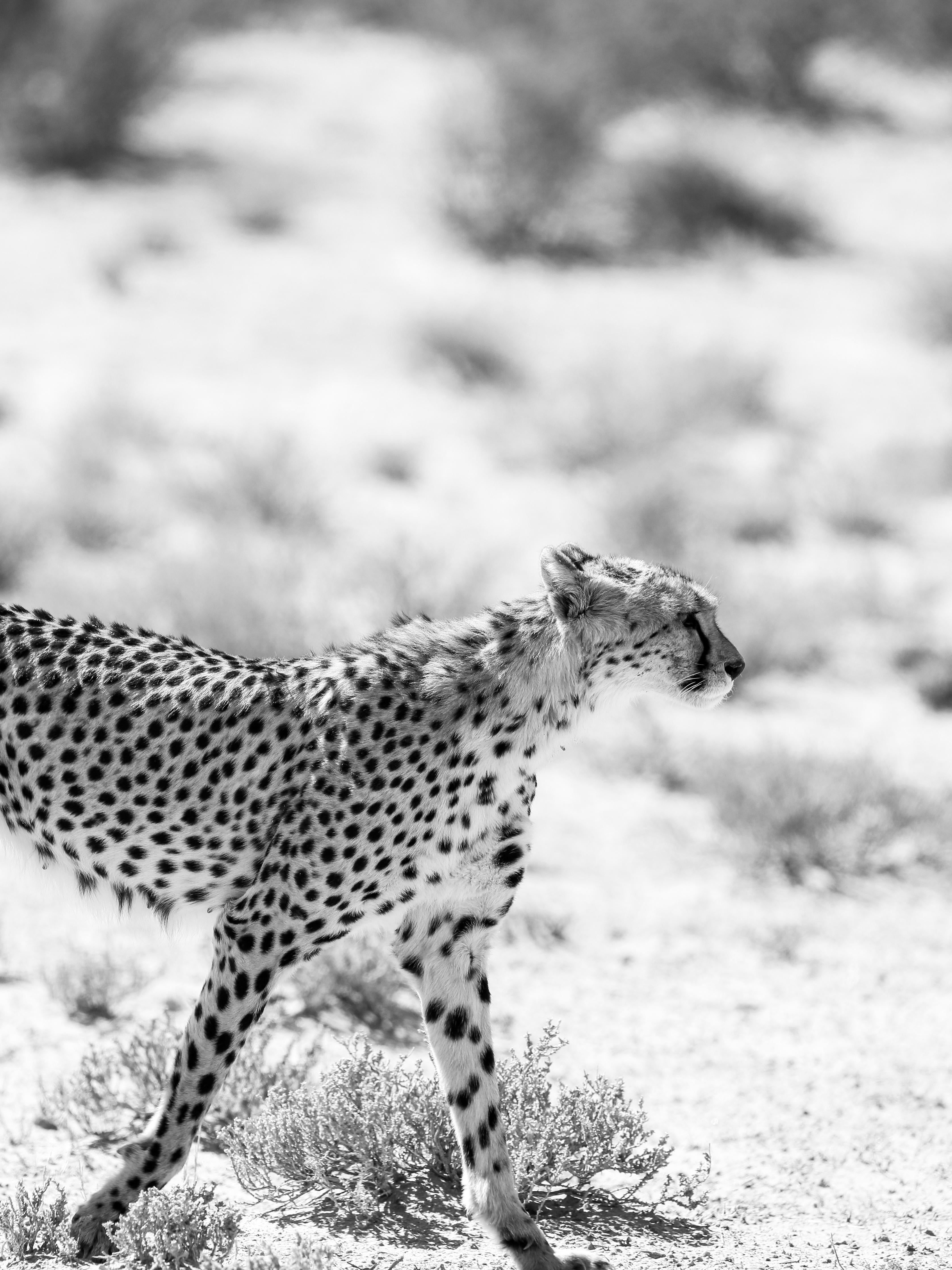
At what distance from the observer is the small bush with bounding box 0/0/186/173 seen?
17016mm

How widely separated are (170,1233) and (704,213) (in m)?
13.2

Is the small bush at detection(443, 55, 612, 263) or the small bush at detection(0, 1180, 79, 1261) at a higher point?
the small bush at detection(443, 55, 612, 263)

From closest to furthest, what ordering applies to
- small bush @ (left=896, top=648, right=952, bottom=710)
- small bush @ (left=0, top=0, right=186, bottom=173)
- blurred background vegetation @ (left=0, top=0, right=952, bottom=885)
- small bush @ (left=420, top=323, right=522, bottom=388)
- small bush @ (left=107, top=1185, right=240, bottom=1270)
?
1. small bush @ (left=107, top=1185, right=240, bottom=1270)
2. small bush @ (left=896, top=648, right=952, bottom=710)
3. blurred background vegetation @ (left=0, top=0, right=952, bottom=885)
4. small bush @ (left=420, top=323, right=522, bottom=388)
5. small bush @ (left=0, top=0, right=186, bottom=173)

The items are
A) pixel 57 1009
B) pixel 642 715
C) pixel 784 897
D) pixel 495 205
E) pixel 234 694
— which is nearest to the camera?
pixel 234 694

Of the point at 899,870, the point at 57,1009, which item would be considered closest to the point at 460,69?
the point at 899,870

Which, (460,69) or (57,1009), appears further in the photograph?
(460,69)

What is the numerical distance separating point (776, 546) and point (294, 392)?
135 inches

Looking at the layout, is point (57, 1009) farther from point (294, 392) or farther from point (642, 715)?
point (294, 392)

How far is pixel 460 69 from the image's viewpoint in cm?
1988

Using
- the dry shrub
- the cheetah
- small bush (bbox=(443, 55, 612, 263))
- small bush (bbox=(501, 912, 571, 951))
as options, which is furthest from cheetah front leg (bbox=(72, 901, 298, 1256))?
the dry shrub

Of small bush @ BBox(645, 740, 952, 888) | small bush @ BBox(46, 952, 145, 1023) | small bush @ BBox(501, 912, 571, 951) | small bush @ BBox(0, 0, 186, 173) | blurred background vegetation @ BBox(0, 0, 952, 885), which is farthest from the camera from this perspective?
small bush @ BBox(0, 0, 186, 173)

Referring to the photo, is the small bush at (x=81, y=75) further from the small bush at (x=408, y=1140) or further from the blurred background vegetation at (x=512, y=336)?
the small bush at (x=408, y=1140)

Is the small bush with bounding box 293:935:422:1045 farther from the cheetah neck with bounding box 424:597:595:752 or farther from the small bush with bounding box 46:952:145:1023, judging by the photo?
the cheetah neck with bounding box 424:597:595:752

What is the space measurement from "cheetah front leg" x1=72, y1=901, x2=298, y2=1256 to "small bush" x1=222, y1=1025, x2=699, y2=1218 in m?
0.41
